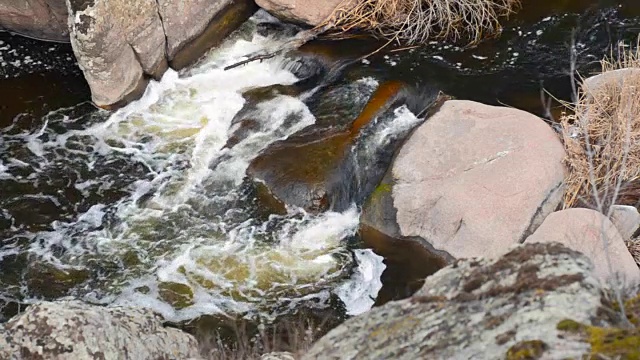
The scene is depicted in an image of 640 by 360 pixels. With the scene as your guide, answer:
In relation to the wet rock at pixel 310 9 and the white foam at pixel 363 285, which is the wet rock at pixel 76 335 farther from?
the wet rock at pixel 310 9

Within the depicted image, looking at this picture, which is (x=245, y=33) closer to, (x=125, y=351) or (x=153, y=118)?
(x=153, y=118)

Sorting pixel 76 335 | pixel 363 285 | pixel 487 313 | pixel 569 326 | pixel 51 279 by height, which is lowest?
pixel 51 279

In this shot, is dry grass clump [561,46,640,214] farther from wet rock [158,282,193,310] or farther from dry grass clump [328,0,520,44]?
wet rock [158,282,193,310]

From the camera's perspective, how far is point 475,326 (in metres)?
2.38

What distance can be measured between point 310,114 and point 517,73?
6.97ft

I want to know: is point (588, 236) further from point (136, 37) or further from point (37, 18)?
point (37, 18)

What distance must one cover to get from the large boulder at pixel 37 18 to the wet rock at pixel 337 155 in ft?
10.0

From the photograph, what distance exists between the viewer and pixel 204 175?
7098mm

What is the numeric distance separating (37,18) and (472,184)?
203 inches

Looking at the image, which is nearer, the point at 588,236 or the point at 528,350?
the point at 528,350

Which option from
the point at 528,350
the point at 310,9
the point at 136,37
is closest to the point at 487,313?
the point at 528,350

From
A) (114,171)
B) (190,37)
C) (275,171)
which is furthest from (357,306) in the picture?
(190,37)

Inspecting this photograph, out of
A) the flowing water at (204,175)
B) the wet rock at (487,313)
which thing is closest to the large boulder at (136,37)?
the flowing water at (204,175)

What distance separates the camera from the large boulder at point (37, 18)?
8.38 metres
